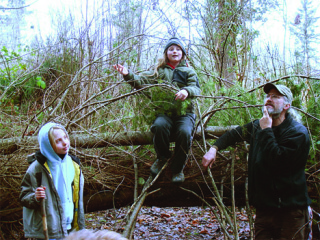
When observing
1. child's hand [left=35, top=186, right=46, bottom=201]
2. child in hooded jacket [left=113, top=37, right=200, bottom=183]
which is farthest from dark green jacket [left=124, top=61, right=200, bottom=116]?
child's hand [left=35, top=186, right=46, bottom=201]

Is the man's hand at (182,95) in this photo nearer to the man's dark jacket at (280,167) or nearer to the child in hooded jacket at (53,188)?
the man's dark jacket at (280,167)

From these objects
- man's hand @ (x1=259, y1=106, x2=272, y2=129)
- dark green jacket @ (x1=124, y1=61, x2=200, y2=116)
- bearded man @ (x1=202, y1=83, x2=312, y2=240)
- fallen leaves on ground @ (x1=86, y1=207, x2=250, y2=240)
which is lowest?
fallen leaves on ground @ (x1=86, y1=207, x2=250, y2=240)

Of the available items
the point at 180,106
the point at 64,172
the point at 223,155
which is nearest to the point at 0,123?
the point at 64,172

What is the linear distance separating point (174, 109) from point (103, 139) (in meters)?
1.06

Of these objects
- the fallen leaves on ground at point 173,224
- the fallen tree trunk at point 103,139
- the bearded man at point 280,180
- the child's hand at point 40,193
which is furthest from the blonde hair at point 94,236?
the fallen leaves on ground at point 173,224

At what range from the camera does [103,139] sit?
408cm

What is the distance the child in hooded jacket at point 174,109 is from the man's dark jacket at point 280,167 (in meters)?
0.85

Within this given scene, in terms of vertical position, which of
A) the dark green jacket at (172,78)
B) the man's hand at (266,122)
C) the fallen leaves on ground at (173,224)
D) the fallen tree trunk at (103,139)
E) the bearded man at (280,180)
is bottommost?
the fallen leaves on ground at (173,224)

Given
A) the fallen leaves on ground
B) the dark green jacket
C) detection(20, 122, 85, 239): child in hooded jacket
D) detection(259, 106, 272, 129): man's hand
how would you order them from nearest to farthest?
detection(20, 122, 85, 239): child in hooded jacket, detection(259, 106, 272, 129): man's hand, the dark green jacket, the fallen leaves on ground

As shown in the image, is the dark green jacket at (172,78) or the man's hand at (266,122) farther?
the dark green jacket at (172,78)

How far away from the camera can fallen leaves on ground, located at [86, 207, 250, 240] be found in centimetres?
558

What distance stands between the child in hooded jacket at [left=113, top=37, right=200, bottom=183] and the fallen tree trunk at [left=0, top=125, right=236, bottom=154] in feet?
1.29

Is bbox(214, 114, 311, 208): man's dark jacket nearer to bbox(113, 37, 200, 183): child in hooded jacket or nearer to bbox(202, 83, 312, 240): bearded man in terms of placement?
bbox(202, 83, 312, 240): bearded man

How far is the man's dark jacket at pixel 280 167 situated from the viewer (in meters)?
2.89
